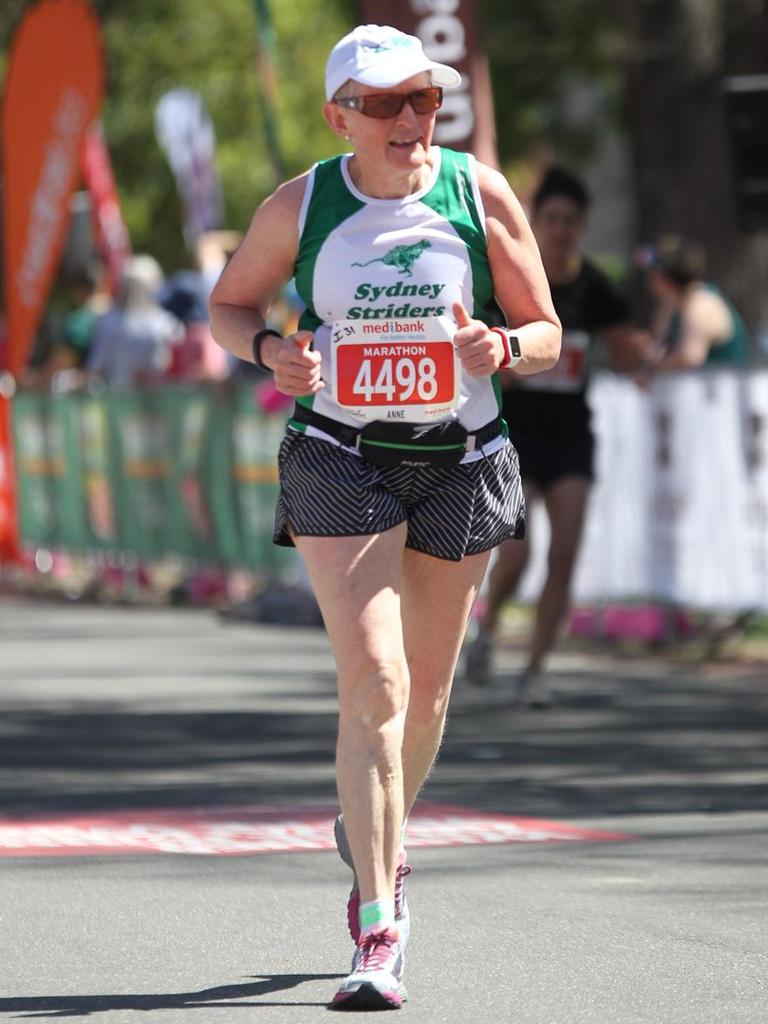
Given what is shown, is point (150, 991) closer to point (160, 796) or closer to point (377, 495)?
point (377, 495)

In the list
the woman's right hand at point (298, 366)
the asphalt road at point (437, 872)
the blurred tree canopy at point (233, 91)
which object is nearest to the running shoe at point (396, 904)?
the asphalt road at point (437, 872)

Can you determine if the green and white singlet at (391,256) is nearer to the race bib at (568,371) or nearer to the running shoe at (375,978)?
the running shoe at (375,978)

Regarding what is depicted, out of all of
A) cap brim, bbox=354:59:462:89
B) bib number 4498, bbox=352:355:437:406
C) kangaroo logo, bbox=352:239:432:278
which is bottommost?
bib number 4498, bbox=352:355:437:406

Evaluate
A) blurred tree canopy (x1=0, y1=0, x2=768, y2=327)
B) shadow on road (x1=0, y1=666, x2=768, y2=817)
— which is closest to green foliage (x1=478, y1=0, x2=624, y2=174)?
blurred tree canopy (x1=0, y1=0, x2=768, y2=327)

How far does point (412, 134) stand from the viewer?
5562 millimetres

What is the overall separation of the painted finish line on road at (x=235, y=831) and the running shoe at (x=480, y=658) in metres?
3.44

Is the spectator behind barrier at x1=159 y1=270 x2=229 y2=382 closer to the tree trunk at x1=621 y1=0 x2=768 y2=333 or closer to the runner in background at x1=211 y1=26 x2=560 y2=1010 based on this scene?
the tree trunk at x1=621 y1=0 x2=768 y2=333

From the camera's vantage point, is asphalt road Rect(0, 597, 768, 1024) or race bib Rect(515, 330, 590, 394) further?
race bib Rect(515, 330, 590, 394)

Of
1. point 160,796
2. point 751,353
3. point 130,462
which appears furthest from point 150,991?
point 130,462

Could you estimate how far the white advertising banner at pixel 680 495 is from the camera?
506 inches

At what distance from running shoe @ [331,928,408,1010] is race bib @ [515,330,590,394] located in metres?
5.65

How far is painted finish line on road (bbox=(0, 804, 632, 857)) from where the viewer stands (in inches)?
293

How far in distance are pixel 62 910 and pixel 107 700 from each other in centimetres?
504

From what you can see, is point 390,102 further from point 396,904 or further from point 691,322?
point 691,322
